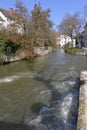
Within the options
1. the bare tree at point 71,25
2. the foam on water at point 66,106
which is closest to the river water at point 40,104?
the foam on water at point 66,106

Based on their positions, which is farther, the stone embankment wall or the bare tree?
the bare tree

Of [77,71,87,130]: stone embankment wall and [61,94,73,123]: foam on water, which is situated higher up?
[77,71,87,130]: stone embankment wall

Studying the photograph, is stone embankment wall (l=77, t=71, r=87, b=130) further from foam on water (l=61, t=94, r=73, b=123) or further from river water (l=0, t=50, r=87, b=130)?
foam on water (l=61, t=94, r=73, b=123)

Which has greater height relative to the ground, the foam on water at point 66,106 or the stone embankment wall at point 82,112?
the stone embankment wall at point 82,112

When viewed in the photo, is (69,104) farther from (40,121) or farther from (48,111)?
(40,121)

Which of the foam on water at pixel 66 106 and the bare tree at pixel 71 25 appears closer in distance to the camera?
the foam on water at pixel 66 106

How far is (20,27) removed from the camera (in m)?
31.3

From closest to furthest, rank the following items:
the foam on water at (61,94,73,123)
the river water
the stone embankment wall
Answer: the stone embankment wall, the river water, the foam on water at (61,94,73,123)

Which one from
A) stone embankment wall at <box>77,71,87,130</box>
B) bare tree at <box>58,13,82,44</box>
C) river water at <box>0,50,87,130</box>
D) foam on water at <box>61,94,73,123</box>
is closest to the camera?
stone embankment wall at <box>77,71,87,130</box>

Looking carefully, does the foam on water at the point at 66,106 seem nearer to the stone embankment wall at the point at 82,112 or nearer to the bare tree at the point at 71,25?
the stone embankment wall at the point at 82,112

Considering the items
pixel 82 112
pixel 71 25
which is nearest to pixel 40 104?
pixel 82 112

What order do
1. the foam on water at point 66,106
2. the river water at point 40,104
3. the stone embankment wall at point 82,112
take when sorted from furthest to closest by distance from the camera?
the foam on water at point 66,106 < the river water at point 40,104 < the stone embankment wall at point 82,112

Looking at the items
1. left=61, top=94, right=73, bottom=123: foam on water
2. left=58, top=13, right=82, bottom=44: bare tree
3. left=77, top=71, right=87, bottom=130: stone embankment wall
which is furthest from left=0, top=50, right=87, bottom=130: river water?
left=58, top=13, right=82, bottom=44: bare tree

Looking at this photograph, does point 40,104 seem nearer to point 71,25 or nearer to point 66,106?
point 66,106
